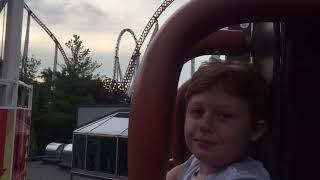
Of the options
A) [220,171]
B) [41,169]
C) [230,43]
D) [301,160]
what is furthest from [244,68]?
[41,169]

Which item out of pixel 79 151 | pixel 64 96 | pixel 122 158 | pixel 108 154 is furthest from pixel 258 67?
pixel 64 96

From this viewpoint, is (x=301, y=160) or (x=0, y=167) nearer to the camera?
(x=301, y=160)

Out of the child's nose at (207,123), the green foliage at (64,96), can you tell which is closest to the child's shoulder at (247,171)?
the child's nose at (207,123)

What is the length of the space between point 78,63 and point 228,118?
111 ft

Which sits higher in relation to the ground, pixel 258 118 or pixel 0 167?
pixel 258 118

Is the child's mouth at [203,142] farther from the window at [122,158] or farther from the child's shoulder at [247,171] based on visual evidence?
the window at [122,158]

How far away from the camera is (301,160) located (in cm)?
151

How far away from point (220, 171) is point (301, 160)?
327 millimetres

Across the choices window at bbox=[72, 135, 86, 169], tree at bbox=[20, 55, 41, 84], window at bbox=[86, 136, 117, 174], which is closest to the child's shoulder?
window at bbox=[86, 136, 117, 174]

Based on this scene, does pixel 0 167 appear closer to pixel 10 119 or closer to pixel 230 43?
pixel 10 119

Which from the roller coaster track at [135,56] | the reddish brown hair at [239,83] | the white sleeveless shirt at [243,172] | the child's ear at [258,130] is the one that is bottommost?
the white sleeveless shirt at [243,172]

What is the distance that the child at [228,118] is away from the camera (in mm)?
1230

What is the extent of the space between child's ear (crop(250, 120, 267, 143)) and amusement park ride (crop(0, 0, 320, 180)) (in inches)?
7.2

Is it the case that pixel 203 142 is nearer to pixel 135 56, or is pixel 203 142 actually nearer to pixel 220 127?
pixel 220 127
